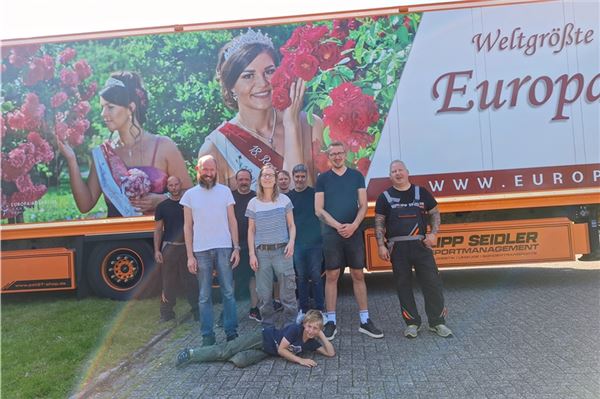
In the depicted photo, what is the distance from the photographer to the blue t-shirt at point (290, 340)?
407 cm

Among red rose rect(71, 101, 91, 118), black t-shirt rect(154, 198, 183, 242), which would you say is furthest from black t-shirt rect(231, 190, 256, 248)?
red rose rect(71, 101, 91, 118)

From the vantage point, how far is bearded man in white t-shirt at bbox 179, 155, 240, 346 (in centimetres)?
437

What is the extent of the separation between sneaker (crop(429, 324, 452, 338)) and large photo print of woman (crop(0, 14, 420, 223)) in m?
2.62

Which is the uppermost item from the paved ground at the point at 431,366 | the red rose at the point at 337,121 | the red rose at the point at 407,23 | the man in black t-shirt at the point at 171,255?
the red rose at the point at 407,23

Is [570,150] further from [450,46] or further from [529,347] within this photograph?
[529,347]

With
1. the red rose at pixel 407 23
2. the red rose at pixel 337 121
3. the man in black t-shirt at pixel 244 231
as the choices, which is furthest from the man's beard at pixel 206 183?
the red rose at pixel 407 23

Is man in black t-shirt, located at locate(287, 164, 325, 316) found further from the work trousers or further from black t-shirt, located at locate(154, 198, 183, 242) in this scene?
black t-shirt, located at locate(154, 198, 183, 242)

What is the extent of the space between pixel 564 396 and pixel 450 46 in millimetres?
4897

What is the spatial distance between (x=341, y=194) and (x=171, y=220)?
2.28 metres

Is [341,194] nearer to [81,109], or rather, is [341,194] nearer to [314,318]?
[314,318]

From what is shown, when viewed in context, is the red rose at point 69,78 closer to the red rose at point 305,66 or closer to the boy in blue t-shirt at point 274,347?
the red rose at point 305,66

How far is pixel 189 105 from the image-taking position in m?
6.69

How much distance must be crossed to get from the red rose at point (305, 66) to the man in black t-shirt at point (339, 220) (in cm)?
215

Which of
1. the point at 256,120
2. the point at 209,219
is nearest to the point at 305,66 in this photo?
the point at 256,120
